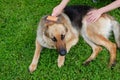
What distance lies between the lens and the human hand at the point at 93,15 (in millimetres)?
5168

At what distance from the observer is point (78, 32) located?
213 inches

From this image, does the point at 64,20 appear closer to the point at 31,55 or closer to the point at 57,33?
the point at 57,33

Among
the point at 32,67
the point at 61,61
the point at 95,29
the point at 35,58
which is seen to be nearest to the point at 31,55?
the point at 35,58

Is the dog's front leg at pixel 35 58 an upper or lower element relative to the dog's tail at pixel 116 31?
lower

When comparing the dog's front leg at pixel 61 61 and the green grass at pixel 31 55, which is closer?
the green grass at pixel 31 55

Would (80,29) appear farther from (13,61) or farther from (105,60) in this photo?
(13,61)

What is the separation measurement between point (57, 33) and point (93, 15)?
87cm

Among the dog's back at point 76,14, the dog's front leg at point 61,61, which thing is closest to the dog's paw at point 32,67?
the dog's front leg at point 61,61

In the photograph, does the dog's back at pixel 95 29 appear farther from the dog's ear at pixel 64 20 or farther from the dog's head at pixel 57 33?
the dog's head at pixel 57 33

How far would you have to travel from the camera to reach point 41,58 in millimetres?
5258

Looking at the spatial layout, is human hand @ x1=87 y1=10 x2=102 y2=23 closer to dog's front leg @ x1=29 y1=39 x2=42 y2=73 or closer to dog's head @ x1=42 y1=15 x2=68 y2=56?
dog's head @ x1=42 y1=15 x2=68 y2=56

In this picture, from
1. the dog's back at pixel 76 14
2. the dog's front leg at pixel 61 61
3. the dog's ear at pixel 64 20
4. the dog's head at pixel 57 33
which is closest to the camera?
the dog's head at pixel 57 33

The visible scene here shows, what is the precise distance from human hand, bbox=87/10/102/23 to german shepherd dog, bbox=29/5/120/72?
5cm

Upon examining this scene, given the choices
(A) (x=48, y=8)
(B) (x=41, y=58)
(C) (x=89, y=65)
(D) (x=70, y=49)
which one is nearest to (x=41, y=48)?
(B) (x=41, y=58)
